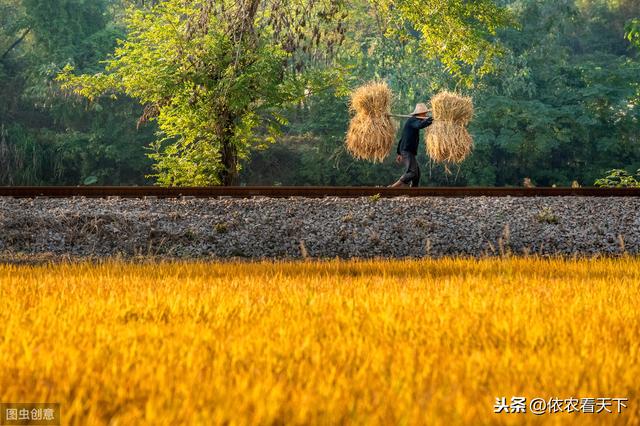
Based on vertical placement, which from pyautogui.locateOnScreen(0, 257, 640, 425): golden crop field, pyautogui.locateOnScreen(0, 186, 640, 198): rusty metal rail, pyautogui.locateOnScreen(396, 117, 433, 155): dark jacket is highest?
pyautogui.locateOnScreen(396, 117, 433, 155): dark jacket

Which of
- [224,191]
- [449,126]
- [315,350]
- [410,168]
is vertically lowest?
[315,350]

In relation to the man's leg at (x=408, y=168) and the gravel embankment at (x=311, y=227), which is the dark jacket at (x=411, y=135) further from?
the gravel embankment at (x=311, y=227)

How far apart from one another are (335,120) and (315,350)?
1208 inches

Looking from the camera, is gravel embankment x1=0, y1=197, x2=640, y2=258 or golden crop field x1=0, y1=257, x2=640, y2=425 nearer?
golden crop field x1=0, y1=257, x2=640, y2=425

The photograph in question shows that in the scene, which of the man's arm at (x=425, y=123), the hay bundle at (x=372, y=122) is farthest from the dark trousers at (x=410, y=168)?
the man's arm at (x=425, y=123)

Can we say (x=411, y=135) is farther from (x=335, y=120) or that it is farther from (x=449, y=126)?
→ (x=335, y=120)

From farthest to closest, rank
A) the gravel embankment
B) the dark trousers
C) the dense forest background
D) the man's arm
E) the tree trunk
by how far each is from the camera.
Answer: the dense forest background, the tree trunk, the dark trousers, the man's arm, the gravel embankment

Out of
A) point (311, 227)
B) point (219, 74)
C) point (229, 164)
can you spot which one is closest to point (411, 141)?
point (311, 227)

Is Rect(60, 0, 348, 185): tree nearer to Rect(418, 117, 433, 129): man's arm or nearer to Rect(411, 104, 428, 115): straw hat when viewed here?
Rect(411, 104, 428, 115): straw hat

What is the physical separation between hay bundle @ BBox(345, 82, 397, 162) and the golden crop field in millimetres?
8383

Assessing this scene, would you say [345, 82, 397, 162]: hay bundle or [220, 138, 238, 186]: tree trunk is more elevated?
[345, 82, 397, 162]: hay bundle

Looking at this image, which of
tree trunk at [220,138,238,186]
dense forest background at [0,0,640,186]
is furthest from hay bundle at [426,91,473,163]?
dense forest background at [0,0,640,186]

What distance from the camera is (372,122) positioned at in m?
15.1

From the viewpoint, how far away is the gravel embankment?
11461 mm
